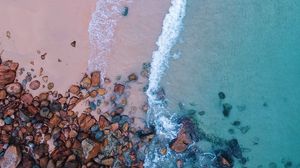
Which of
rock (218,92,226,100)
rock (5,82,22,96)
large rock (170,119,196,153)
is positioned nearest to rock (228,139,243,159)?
large rock (170,119,196,153)

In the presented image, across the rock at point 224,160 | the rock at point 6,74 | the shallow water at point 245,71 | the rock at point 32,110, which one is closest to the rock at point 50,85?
the rock at point 32,110

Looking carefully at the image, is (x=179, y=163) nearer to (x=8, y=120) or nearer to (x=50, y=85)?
(x=50, y=85)

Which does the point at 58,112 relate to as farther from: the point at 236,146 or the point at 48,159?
the point at 236,146

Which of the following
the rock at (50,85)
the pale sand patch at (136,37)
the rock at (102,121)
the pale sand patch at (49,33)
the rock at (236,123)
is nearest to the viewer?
the pale sand patch at (49,33)

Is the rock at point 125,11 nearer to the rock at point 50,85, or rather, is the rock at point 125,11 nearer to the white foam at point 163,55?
the white foam at point 163,55

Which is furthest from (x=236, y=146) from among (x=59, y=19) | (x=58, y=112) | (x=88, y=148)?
(x=59, y=19)

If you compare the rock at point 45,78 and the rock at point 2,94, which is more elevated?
the rock at point 45,78

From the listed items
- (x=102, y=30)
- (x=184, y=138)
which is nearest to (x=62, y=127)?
(x=102, y=30)
